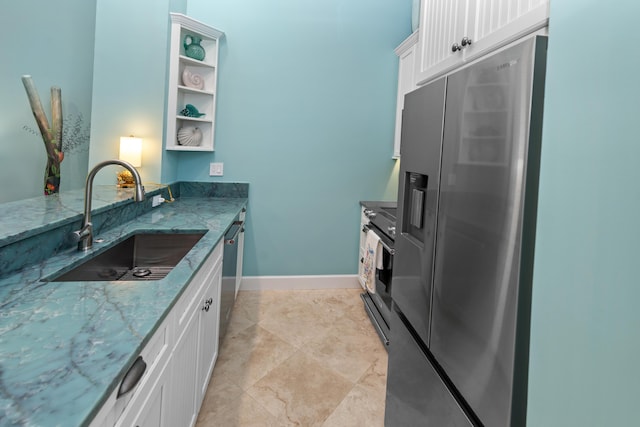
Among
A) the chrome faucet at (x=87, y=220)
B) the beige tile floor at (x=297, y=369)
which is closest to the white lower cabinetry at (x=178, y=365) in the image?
the beige tile floor at (x=297, y=369)

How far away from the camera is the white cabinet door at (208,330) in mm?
1551

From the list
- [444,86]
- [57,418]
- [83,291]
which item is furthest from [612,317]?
[83,291]

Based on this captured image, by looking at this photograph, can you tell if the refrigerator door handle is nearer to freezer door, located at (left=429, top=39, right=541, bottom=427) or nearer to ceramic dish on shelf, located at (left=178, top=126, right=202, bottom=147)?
freezer door, located at (left=429, top=39, right=541, bottom=427)

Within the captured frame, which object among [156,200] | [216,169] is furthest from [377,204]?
[156,200]

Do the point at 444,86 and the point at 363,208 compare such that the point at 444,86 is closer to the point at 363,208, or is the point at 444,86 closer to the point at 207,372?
the point at 207,372

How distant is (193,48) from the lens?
2.85 m

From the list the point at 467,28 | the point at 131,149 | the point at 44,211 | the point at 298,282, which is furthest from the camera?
the point at 298,282

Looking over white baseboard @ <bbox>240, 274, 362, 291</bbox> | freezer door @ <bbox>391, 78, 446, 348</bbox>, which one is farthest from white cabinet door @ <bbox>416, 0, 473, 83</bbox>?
white baseboard @ <bbox>240, 274, 362, 291</bbox>

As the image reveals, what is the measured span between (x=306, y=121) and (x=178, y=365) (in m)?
2.60

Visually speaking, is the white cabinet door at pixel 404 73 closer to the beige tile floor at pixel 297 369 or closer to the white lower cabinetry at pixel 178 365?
the beige tile floor at pixel 297 369

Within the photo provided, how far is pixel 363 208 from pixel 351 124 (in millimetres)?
868

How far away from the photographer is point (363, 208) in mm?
3330

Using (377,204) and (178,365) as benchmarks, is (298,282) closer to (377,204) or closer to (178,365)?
(377,204)

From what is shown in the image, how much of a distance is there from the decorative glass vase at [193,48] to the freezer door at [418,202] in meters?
2.26
